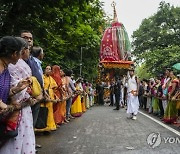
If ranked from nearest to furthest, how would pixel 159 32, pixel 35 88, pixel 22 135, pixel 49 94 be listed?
1. pixel 22 135
2. pixel 35 88
3. pixel 49 94
4. pixel 159 32

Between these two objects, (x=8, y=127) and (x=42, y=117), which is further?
(x=42, y=117)

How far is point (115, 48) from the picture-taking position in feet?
119

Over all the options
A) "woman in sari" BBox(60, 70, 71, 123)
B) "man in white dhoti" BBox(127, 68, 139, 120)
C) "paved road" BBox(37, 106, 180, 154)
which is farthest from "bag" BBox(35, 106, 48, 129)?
"man in white dhoti" BBox(127, 68, 139, 120)

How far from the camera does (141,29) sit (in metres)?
56.6

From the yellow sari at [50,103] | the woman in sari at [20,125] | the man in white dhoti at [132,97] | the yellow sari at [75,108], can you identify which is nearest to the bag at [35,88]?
the woman in sari at [20,125]

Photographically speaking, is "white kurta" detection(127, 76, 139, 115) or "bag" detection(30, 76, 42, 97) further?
"white kurta" detection(127, 76, 139, 115)

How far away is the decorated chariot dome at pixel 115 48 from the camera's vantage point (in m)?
34.6

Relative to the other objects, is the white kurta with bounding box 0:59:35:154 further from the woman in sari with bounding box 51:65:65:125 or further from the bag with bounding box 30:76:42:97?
the woman in sari with bounding box 51:65:65:125

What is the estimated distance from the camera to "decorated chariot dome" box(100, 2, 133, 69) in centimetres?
3456

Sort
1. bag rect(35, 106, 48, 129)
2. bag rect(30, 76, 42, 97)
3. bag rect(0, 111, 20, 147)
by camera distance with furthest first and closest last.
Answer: bag rect(35, 106, 48, 129) → bag rect(30, 76, 42, 97) → bag rect(0, 111, 20, 147)

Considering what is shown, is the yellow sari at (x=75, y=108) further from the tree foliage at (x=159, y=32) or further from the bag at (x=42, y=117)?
the tree foliage at (x=159, y=32)

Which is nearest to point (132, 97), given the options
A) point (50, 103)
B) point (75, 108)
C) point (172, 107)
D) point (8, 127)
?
point (172, 107)

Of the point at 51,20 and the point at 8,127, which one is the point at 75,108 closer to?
the point at 51,20

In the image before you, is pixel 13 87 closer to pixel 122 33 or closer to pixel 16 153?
pixel 16 153
